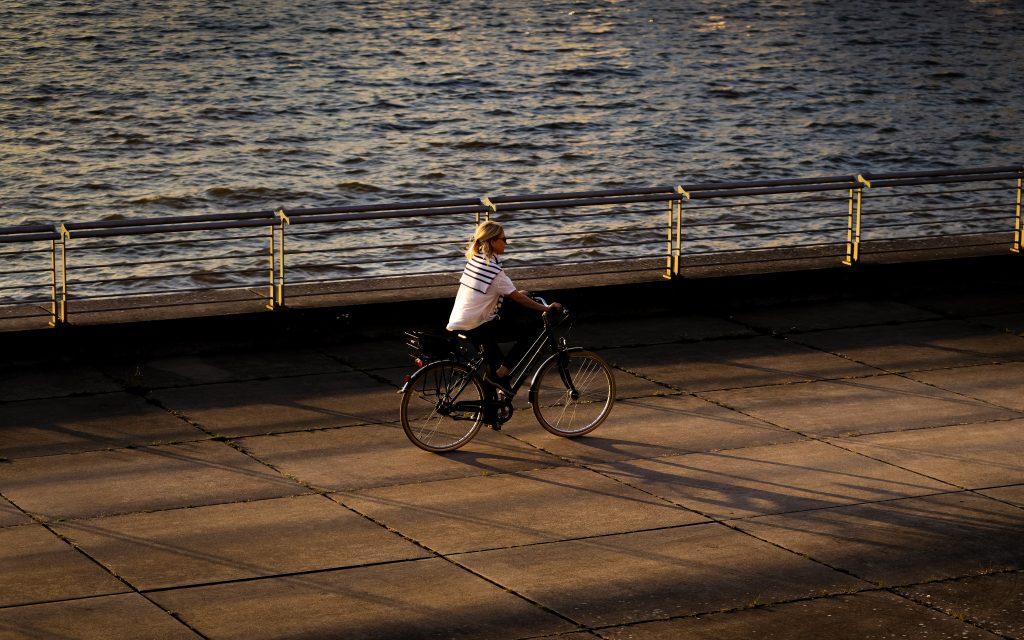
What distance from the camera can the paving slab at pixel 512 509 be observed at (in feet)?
30.6

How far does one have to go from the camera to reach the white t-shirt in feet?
35.5

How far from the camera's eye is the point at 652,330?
14.6 metres

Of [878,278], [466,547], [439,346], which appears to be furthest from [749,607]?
[878,278]

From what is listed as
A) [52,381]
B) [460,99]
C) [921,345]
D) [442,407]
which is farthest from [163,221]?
[460,99]

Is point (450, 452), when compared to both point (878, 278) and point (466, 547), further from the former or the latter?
point (878, 278)

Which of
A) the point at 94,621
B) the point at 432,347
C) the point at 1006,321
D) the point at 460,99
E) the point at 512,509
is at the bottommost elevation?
the point at 94,621

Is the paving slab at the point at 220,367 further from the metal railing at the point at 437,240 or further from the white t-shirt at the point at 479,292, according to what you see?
the white t-shirt at the point at 479,292

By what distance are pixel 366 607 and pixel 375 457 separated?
9.00 ft

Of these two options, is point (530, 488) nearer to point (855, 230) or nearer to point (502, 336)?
point (502, 336)

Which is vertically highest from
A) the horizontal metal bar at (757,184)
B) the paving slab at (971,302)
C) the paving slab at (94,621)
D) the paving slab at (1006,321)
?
the horizontal metal bar at (757,184)

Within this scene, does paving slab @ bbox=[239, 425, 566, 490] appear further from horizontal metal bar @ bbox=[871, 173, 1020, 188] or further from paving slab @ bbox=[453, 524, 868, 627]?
horizontal metal bar @ bbox=[871, 173, 1020, 188]

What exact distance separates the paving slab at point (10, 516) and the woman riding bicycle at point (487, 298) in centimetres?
312

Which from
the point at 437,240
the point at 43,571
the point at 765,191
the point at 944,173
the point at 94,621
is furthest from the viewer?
the point at 437,240

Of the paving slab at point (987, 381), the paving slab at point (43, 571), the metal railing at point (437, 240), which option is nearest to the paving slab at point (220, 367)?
the metal railing at point (437, 240)
